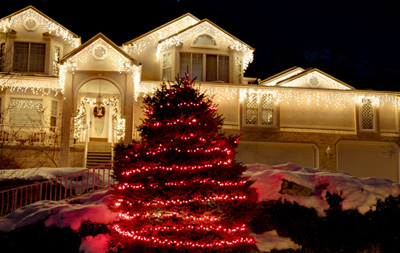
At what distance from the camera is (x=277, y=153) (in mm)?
21812

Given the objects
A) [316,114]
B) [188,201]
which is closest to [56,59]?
[316,114]

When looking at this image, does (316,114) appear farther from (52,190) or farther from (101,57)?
(52,190)

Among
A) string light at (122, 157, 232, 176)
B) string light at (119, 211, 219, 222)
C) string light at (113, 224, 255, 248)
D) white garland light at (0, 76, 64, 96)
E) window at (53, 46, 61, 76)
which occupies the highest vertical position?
window at (53, 46, 61, 76)

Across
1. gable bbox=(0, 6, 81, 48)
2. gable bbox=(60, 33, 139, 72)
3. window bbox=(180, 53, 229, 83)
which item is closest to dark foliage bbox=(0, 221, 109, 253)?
gable bbox=(60, 33, 139, 72)

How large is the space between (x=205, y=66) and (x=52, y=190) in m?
10.4

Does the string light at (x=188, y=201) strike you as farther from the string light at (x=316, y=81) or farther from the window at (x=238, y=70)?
the string light at (x=316, y=81)

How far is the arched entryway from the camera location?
2148 centimetres

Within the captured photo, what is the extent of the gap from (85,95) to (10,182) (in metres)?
8.58

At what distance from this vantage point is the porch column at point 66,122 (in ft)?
61.1

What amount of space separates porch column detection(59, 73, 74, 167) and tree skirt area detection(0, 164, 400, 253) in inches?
256

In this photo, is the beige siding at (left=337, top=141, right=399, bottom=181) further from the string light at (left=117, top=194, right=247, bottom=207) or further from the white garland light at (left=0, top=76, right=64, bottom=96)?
A: the white garland light at (left=0, top=76, right=64, bottom=96)

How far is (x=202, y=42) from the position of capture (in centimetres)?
2175

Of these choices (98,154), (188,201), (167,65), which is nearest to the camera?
(188,201)

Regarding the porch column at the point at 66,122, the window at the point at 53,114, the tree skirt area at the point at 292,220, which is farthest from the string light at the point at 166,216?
the window at the point at 53,114
